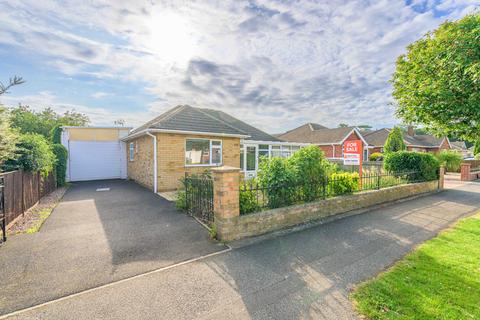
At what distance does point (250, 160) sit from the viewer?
1536 cm

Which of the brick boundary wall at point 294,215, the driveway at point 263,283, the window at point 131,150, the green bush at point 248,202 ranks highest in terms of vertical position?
the window at point 131,150

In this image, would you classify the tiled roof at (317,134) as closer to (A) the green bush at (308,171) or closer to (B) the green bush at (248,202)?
(A) the green bush at (308,171)

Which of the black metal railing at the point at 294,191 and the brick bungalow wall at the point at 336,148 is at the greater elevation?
the brick bungalow wall at the point at 336,148

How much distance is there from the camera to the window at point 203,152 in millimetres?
11484

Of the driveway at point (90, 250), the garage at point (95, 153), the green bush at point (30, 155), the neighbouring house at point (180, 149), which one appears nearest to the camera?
the driveway at point (90, 250)

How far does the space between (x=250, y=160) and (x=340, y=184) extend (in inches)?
337

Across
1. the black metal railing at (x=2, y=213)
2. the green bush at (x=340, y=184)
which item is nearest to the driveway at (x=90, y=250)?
the black metal railing at (x=2, y=213)

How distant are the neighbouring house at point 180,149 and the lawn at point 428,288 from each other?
8.38m

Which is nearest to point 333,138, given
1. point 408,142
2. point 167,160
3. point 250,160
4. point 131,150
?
point 408,142

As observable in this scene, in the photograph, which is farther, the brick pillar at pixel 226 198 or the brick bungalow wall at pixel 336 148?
the brick bungalow wall at pixel 336 148

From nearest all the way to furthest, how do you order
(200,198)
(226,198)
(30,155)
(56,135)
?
(226,198) → (200,198) → (30,155) → (56,135)

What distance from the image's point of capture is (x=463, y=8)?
5883 mm

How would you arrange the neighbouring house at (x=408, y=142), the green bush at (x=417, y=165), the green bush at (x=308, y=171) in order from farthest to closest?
the neighbouring house at (x=408, y=142), the green bush at (x=417, y=165), the green bush at (x=308, y=171)

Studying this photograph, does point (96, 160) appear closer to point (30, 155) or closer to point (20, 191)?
point (30, 155)
